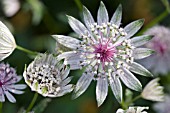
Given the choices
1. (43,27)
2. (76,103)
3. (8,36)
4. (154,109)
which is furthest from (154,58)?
(8,36)

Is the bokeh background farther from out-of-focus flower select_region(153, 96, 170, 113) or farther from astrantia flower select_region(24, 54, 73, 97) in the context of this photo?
astrantia flower select_region(24, 54, 73, 97)

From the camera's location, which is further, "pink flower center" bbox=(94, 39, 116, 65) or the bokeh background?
the bokeh background

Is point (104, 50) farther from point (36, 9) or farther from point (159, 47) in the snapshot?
point (36, 9)

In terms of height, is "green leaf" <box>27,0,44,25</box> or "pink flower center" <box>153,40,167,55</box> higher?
"green leaf" <box>27,0,44,25</box>

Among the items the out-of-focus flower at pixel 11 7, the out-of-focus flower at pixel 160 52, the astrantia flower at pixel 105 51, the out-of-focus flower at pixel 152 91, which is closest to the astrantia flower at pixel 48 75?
the astrantia flower at pixel 105 51

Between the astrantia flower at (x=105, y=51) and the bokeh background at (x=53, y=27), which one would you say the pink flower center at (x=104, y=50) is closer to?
the astrantia flower at (x=105, y=51)

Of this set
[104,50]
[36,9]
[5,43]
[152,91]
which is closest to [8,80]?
[5,43]

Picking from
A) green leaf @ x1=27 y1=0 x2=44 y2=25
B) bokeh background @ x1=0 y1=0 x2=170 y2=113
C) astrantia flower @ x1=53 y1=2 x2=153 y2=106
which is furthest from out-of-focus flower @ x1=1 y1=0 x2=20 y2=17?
astrantia flower @ x1=53 y1=2 x2=153 y2=106
